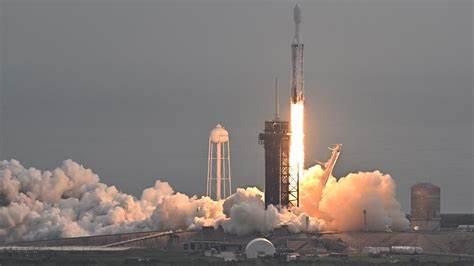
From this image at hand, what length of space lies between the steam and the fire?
5.39ft

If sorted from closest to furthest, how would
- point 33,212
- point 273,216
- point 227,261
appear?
1. point 227,261
2. point 273,216
3. point 33,212

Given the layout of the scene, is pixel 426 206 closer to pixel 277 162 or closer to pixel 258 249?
pixel 277 162

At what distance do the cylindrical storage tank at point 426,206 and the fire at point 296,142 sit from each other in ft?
27.0

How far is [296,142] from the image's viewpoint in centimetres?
11275

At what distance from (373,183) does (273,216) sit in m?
6.77

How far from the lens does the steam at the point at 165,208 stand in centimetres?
11094

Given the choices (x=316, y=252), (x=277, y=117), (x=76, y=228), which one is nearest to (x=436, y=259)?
(x=316, y=252)

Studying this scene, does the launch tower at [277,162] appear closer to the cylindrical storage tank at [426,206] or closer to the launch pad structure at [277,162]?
the launch pad structure at [277,162]

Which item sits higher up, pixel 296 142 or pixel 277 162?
pixel 296 142

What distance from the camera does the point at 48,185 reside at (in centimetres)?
12031

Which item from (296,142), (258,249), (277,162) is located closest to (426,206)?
(296,142)

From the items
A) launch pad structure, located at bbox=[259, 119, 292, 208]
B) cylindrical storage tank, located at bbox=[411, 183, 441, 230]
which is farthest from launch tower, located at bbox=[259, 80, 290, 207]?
cylindrical storage tank, located at bbox=[411, 183, 441, 230]

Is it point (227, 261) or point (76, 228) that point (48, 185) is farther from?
point (227, 261)

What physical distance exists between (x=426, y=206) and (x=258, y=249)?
16.9m
